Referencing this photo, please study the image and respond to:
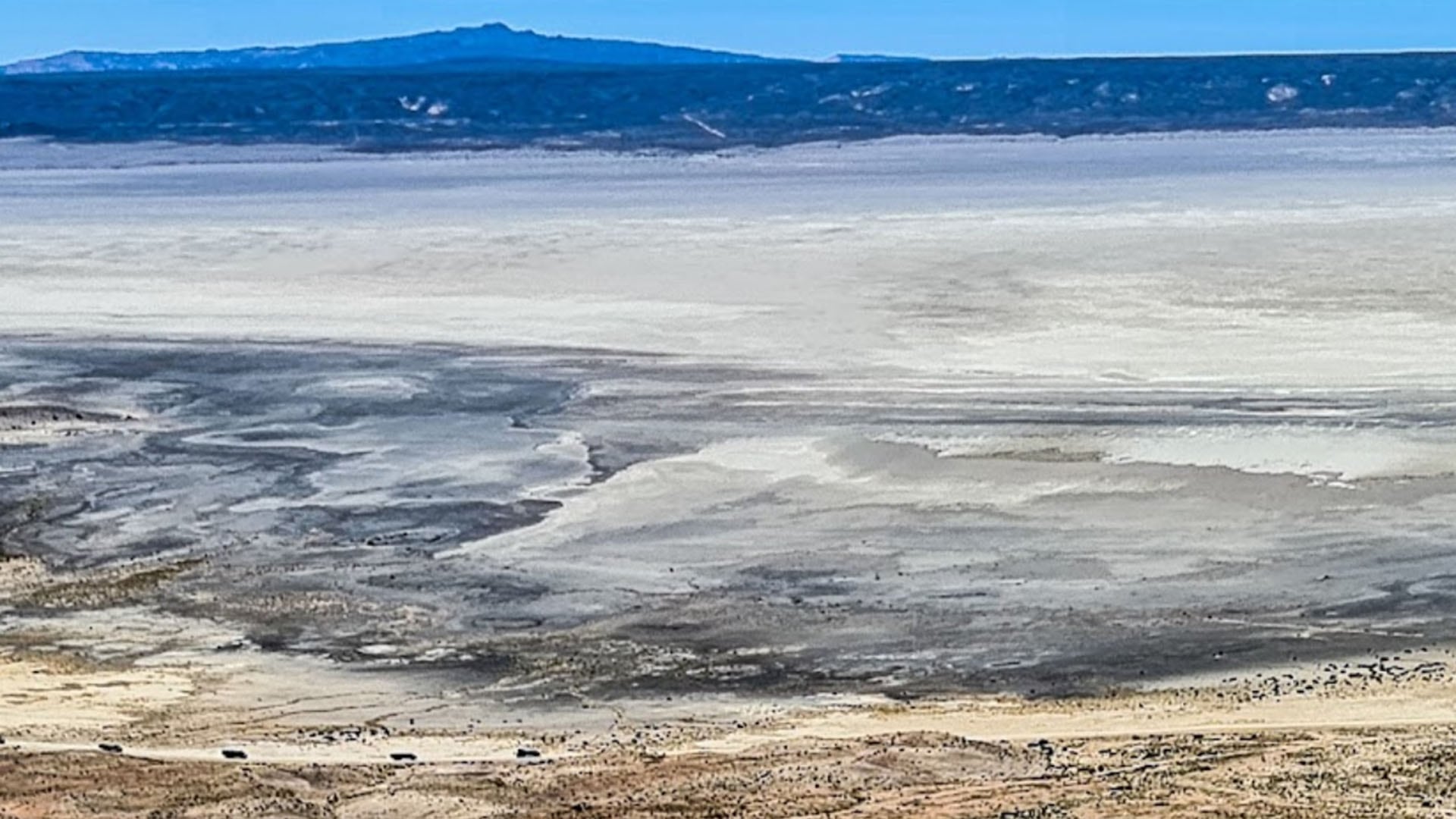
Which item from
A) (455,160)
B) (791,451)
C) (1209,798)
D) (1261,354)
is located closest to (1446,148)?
(455,160)

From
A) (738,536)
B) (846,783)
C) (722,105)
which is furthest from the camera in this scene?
(722,105)

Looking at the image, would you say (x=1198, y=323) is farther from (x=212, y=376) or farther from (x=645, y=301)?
(x=212, y=376)

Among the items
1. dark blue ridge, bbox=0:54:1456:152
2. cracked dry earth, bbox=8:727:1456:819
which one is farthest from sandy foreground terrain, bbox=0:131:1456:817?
dark blue ridge, bbox=0:54:1456:152

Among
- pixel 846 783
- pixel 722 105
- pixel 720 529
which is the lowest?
pixel 722 105

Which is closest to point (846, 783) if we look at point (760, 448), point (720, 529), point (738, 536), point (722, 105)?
point (738, 536)

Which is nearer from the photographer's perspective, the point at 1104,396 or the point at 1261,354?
the point at 1104,396

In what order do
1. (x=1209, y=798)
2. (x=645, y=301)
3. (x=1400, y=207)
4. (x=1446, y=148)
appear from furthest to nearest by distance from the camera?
(x=1446, y=148)
(x=1400, y=207)
(x=645, y=301)
(x=1209, y=798)

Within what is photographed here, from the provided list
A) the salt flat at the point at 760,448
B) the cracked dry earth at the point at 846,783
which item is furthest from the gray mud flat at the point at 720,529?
the cracked dry earth at the point at 846,783

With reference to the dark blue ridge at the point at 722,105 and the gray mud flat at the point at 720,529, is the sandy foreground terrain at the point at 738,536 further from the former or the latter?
the dark blue ridge at the point at 722,105

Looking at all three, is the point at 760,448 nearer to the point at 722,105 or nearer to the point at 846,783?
the point at 846,783
